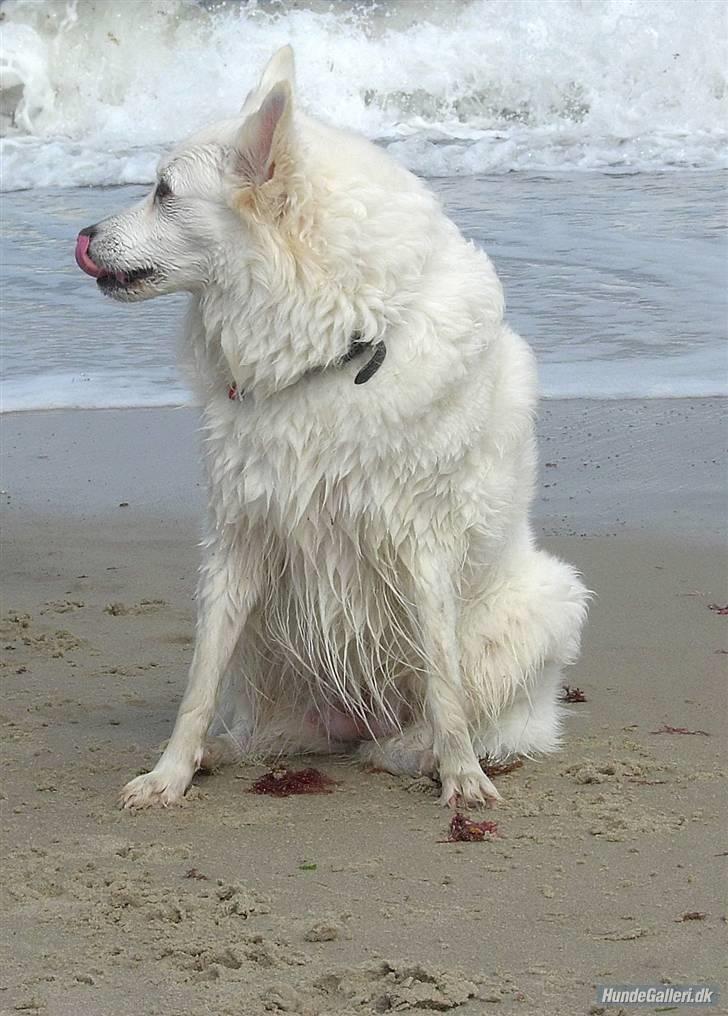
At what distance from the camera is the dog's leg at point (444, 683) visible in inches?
154

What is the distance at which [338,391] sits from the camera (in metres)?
3.72

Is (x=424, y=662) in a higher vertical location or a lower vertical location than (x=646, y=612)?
higher

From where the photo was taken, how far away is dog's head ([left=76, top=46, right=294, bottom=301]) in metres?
3.60

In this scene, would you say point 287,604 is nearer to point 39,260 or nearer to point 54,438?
point 54,438

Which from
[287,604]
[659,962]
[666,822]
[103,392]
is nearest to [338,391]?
[287,604]

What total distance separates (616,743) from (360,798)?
2.61 ft

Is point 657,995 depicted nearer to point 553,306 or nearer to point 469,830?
point 469,830

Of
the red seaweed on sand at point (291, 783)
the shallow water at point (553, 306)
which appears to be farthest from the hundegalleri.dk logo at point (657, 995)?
the shallow water at point (553, 306)

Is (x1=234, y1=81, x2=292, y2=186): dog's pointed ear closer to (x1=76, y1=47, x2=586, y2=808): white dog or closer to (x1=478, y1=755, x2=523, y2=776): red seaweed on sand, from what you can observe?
(x1=76, y1=47, x2=586, y2=808): white dog

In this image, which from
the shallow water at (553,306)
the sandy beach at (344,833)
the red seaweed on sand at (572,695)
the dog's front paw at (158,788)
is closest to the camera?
the sandy beach at (344,833)

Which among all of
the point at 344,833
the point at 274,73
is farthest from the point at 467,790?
the point at 274,73

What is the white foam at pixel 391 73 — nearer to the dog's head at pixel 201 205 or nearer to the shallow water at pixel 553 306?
the shallow water at pixel 553 306

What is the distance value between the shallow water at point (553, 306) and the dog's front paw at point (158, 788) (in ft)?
13.2

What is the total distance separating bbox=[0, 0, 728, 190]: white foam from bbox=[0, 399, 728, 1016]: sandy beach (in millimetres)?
10729
